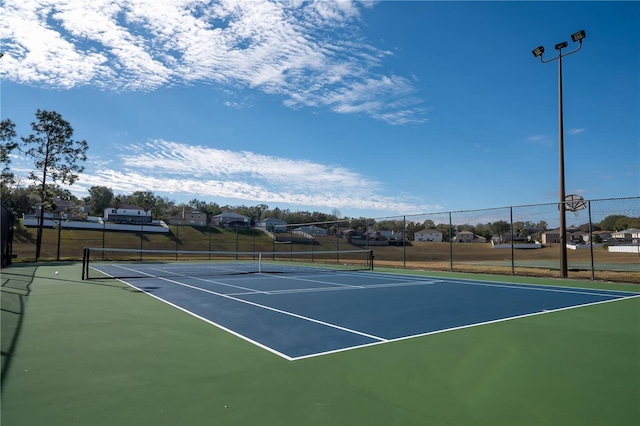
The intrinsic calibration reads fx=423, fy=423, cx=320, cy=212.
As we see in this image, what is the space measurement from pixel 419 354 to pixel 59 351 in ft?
13.3

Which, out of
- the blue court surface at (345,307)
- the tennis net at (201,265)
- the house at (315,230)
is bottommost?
the tennis net at (201,265)

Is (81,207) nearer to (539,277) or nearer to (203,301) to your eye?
(203,301)

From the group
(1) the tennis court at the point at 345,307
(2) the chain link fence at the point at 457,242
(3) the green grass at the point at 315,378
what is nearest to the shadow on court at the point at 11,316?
(3) the green grass at the point at 315,378

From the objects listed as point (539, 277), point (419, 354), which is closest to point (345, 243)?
point (539, 277)

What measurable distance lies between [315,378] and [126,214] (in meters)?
86.7

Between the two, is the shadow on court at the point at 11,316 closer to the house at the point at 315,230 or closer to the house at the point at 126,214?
the house at the point at 315,230

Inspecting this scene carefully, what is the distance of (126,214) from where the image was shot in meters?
82.1

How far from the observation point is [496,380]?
12.9 ft

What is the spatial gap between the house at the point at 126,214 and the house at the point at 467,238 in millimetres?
65435

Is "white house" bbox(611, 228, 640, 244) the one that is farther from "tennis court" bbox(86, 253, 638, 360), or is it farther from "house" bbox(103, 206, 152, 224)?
"house" bbox(103, 206, 152, 224)

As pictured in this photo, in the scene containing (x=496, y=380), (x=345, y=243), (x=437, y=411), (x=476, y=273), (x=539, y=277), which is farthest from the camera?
(x=345, y=243)

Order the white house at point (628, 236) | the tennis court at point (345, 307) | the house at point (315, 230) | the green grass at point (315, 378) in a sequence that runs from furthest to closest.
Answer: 1. the house at point (315, 230)
2. the white house at point (628, 236)
3. the tennis court at point (345, 307)
4. the green grass at point (315, 378)

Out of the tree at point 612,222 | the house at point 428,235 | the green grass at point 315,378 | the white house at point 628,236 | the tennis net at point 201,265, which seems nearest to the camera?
the green grass at point 315,378

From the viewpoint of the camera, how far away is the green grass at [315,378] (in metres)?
3.11
